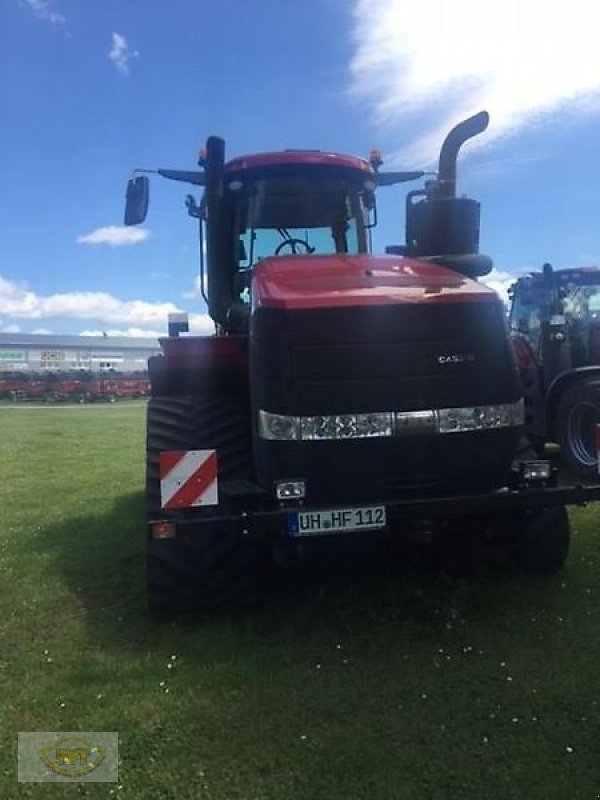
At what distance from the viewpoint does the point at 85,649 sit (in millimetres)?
4336

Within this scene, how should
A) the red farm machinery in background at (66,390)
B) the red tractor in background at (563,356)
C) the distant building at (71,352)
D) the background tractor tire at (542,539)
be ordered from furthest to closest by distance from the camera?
1. the distant building at (71,352)
2. the red farm machinery in background at (66,390)
3. the red tractor in background at (563,356)
4. the background tractor tire at (542,539)

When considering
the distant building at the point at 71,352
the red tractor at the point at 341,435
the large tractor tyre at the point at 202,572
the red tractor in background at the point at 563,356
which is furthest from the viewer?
the distant building at the point at 71,352

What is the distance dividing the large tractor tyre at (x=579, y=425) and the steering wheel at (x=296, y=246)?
148 inches

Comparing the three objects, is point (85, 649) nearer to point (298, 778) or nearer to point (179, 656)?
point (179, 656)

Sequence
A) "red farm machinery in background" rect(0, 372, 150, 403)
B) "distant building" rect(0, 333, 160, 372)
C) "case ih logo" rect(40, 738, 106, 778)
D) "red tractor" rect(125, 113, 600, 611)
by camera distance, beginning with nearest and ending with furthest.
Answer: "case ih logo" rect(40, 738, 106, 778) → "red tractor" rect(125, 113, 600, 611) → "red farm machinery in background" rect(0, 372, 150, 403) → "distant building" rect(0, 333, 160, 372)

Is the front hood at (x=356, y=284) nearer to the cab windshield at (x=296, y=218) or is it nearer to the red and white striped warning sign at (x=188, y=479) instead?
the cab windshield at (x=296, y=218)

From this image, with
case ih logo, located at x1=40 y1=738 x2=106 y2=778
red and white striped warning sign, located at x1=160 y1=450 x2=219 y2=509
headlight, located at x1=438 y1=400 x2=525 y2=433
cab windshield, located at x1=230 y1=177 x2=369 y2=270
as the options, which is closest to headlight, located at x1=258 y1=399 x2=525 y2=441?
headlight, located at x1=438 y1=400 x2=525 y2=433

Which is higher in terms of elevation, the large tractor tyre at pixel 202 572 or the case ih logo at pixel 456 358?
the case ih logo at pixel 456 358

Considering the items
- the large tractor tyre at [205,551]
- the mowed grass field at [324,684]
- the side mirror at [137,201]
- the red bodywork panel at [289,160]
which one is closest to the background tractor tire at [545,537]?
the mowed grass field at [324,684]

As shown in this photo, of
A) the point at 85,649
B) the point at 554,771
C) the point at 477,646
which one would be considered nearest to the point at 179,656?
the point at 85,649

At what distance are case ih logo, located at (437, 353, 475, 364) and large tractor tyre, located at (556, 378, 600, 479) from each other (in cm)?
433

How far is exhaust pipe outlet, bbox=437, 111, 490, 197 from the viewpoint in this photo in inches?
221

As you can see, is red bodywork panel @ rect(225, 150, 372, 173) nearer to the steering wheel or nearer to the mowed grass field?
the steering wheel

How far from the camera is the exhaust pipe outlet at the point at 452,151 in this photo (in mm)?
5602
